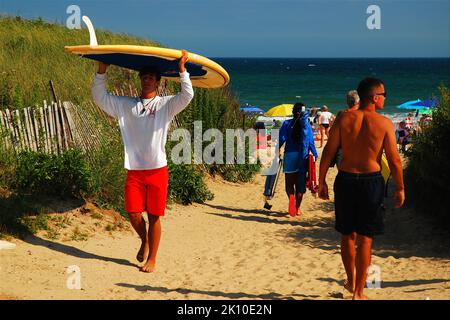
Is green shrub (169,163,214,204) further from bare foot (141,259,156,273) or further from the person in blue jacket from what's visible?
bare foot (141,259,156,273)

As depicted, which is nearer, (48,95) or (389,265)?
(389,265)

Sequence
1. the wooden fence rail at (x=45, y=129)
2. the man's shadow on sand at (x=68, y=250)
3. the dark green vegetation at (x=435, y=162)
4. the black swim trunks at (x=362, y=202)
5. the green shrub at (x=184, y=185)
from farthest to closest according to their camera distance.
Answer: the green shrub at (x=184, y=185)
the wooden fence rail at (x=45, y=129)
the dark green vegetation at (x=435, y=162)
the man's shadow on sand at (x=68, y=250)
the black swim trunks at (x=362, y=202)

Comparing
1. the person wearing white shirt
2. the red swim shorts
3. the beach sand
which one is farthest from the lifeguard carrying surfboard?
the beach sand

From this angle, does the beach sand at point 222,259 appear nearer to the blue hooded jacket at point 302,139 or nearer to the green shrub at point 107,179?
the green shrub at point 107,179

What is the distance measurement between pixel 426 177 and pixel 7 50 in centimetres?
920

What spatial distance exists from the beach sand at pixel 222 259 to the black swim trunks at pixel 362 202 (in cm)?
88

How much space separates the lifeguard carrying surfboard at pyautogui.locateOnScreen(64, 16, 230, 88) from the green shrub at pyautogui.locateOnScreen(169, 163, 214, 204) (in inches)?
129

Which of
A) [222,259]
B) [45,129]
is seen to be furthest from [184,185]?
[222,259]

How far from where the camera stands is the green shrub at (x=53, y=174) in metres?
8.63

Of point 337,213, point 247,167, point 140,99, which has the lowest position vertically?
point 247,167

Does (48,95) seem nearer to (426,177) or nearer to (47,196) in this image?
(47,196)

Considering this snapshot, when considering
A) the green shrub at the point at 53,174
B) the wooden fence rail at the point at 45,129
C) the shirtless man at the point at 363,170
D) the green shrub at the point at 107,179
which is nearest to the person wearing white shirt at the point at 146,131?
the shirtless man at the point at 363,170

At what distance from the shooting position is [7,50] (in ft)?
47.3
